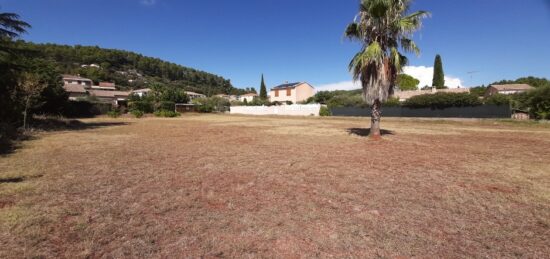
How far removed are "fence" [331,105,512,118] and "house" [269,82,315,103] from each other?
24.5 meters

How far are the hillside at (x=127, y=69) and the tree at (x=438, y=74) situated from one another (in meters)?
83.4

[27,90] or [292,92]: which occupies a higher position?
[292,92]

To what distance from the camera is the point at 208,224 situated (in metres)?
3.48

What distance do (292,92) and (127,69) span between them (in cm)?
8722

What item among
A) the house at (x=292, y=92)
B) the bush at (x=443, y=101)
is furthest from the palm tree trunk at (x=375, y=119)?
the house at (x=292, y=92)

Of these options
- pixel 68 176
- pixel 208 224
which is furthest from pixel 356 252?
pixel 68 176

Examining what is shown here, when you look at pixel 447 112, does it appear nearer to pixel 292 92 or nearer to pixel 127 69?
pixel 292 92

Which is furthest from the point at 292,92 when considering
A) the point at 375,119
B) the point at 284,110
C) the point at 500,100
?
the point at 375,119

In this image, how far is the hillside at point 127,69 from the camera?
276ft

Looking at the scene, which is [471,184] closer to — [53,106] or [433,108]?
[433,108]

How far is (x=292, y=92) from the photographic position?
6291 cm

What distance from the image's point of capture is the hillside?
84188 mm

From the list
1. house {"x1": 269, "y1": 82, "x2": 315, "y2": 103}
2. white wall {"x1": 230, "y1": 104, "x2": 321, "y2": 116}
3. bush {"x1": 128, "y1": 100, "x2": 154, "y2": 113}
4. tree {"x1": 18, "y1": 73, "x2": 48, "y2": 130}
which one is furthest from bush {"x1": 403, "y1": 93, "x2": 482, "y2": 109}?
bush {"x1": 128, "y1": 100, "x2": 154, "y2": 113}

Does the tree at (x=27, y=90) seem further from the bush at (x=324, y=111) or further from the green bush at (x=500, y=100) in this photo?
the green bush at (x=500, y=100)
